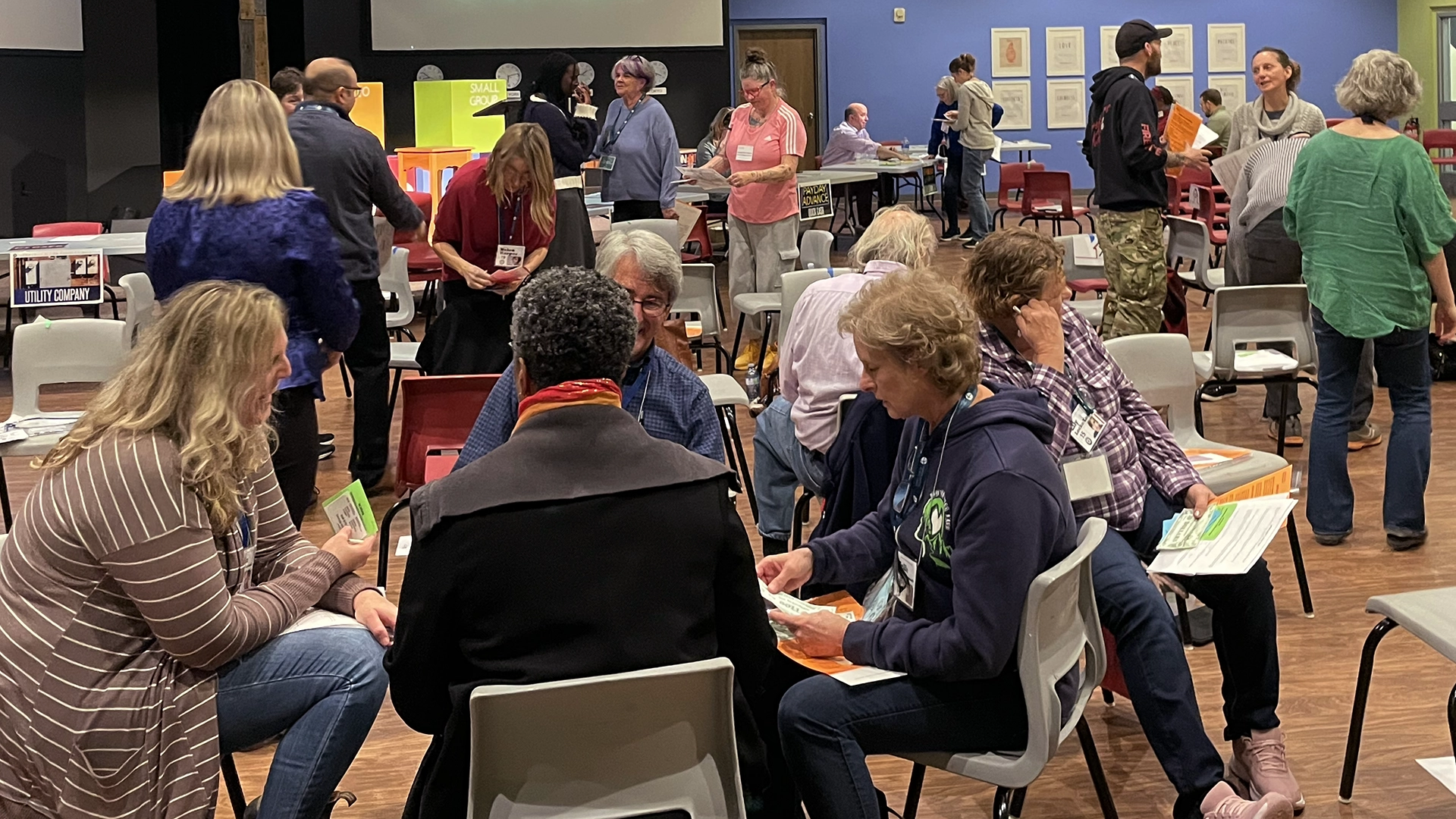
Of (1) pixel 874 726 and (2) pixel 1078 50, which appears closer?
(1) pixel 874 726

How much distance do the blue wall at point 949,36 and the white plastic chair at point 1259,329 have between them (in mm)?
14360

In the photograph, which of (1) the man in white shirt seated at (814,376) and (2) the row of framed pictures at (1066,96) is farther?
(2) the row of framed pictures at (1066,96)

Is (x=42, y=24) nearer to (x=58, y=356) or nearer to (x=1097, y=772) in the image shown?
(x=58, y=356)

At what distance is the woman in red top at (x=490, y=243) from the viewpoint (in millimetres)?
5086

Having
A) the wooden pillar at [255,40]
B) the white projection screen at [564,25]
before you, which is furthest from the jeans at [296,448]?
the white projection screen at [564,25]

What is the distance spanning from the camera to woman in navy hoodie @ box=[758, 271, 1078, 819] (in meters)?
2.18

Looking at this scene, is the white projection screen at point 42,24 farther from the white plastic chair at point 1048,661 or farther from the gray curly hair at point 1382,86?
the white plastic chair at point 1048,661

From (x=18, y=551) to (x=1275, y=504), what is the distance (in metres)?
2.25

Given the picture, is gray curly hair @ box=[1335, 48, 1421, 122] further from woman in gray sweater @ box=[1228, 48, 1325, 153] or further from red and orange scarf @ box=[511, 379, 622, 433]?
red and orange scarf @ box=[511, 379, 622, 433]

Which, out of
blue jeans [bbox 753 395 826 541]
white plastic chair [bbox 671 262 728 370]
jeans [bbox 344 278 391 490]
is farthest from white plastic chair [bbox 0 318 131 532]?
white plastic chair [bbox 671 262 728 370]

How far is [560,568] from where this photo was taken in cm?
192

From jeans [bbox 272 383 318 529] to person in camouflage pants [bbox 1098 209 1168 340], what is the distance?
363 centimetres

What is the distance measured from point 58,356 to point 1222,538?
371 cm

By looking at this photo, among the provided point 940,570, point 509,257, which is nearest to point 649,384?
point 940,570
